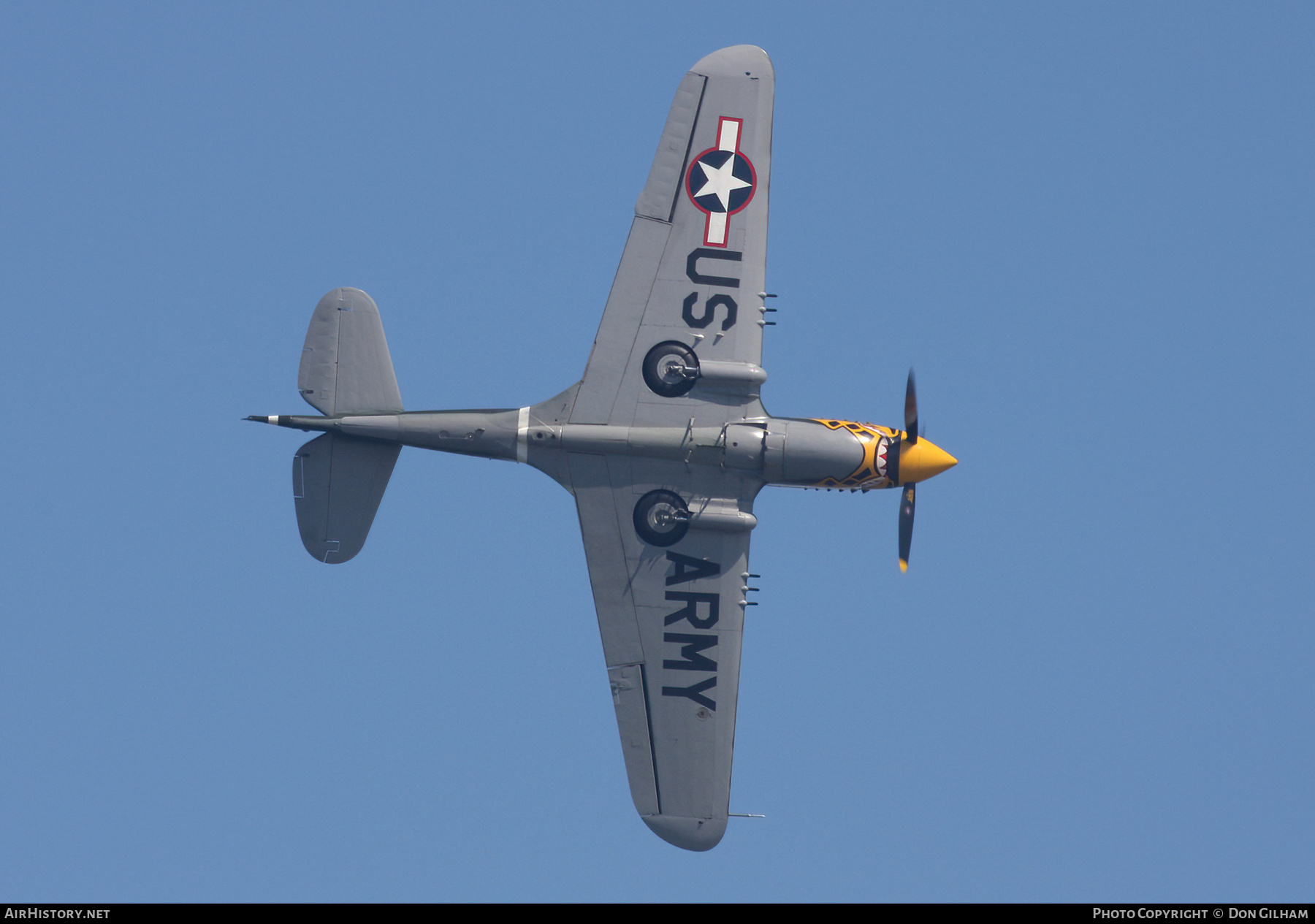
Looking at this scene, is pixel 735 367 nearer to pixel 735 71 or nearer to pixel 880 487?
pixel 880 487

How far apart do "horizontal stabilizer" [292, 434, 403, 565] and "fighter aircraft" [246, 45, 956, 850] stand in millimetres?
30

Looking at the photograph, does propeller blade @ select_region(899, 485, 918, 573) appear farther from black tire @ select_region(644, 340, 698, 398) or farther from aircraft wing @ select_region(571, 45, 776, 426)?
black tire @ select_region(644, 340, 698, 398)

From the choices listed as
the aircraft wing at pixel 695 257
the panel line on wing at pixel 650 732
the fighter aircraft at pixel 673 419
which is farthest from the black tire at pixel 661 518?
the panel line on wing at pixel 650 732

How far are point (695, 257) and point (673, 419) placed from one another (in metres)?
3.04

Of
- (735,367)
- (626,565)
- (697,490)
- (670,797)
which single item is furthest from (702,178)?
(670,797)

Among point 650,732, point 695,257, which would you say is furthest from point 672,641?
point 695,257

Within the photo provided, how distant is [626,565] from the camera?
24.9 metres

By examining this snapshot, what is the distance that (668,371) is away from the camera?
79.9 ft

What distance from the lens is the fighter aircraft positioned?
79.4 ft

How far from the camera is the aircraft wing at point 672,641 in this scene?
80.6 ft

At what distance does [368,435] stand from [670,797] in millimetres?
8899

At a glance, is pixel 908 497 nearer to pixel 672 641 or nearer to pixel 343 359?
pixel 672 641

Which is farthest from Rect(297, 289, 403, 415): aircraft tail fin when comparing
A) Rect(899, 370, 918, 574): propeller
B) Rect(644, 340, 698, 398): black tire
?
Rect(899, 370, 918, 574): propeller

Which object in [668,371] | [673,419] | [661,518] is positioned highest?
[668,371]
